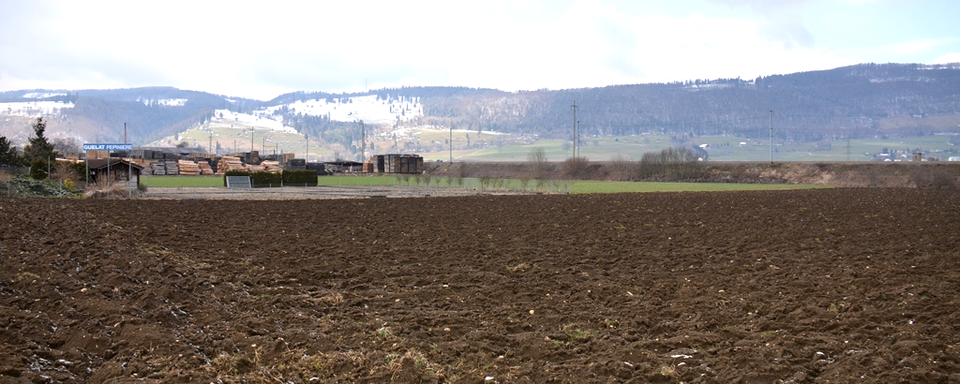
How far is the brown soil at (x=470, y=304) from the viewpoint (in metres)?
7.79

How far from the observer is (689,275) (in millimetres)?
14320

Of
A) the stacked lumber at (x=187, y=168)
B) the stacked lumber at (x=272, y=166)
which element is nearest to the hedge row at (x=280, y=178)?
the stacked lumber at (x=272, y=166)

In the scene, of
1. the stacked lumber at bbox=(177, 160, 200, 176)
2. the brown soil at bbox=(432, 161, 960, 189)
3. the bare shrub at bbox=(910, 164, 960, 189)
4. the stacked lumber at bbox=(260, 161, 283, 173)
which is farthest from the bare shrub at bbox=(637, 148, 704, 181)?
the stacked lumber at bbox=(177, 160, 200, 176)

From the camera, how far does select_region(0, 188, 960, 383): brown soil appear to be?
7.79m

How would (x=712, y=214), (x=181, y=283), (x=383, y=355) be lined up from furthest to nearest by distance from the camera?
1. (x=712, y=214)
2. (x=181, y=283)
3. (x=383, y=355)

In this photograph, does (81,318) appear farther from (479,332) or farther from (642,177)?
(642,177)

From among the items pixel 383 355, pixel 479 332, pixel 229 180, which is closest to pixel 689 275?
pixel 479 332

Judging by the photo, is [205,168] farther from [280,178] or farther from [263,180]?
[263,180]

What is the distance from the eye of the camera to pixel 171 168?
85.1 m

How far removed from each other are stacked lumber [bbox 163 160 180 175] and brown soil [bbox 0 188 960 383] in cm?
6622

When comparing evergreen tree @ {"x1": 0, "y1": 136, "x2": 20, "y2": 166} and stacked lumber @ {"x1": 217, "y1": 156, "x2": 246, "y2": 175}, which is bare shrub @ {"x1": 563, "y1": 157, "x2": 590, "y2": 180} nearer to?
stacked lumber @ {"x1": 217, "y1": 156, "x2": 246, "y2": 175}

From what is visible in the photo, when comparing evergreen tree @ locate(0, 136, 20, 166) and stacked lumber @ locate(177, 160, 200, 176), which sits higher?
evergreen tree @ locate(0, 136, 20, 166)

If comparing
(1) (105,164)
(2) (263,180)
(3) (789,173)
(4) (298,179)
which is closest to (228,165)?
(4) (298,179)

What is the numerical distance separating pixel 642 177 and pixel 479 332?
265 feet
